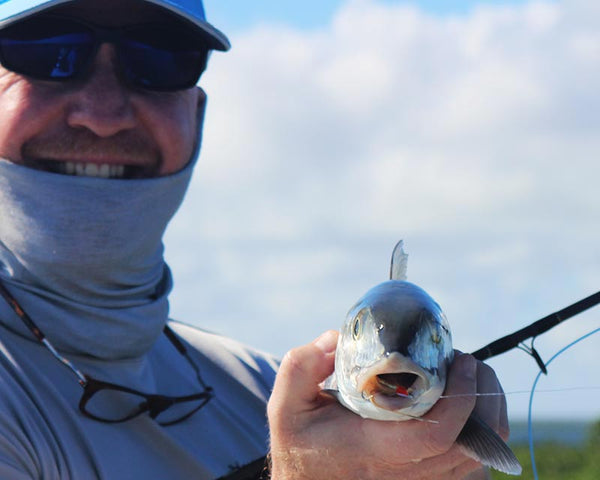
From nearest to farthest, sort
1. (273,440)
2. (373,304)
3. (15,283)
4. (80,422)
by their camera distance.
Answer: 1. (373,304)
2. (273,440)
3. (80,422)
4. (15,283)

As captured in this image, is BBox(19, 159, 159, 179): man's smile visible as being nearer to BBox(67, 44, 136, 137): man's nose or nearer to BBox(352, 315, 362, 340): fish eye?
BBox(67, 44, 136, 137): man's nose

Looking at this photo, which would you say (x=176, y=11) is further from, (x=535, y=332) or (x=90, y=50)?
(x=535, y=332)

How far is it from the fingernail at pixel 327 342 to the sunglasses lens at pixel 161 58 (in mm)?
1687

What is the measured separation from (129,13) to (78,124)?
0.60m

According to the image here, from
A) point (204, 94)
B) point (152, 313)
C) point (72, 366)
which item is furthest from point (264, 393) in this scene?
point (204, 94)

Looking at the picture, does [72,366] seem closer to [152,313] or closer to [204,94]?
[152,313]

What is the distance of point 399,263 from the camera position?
144 inches

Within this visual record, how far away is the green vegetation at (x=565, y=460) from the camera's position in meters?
27.4

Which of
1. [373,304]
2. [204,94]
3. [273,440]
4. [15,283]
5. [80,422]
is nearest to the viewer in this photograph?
[373,304]

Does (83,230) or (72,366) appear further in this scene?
(83,230)

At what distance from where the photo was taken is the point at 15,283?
4.36 m

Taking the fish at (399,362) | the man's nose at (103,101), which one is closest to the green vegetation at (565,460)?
the man's nose at (103,101)

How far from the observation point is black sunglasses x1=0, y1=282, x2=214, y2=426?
4.07m

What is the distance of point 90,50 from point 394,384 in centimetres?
228
